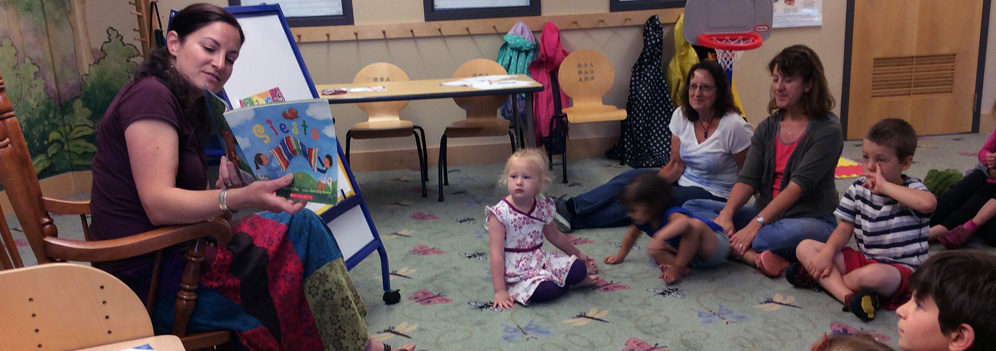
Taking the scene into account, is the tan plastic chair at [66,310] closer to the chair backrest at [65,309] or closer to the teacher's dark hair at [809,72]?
the chair backrest at [65,309]

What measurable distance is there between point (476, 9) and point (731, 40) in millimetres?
1699

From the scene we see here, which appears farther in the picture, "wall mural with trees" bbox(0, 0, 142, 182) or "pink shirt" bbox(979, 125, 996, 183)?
"wall mural with trees" bbox(0, 0, 142, 182)

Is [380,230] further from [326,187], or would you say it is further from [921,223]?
[921,223]

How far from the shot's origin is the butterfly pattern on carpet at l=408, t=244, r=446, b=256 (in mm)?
2963

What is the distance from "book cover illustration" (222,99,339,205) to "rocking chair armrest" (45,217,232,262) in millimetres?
146

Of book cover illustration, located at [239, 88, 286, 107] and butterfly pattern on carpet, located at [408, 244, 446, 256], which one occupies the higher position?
book cover illustration, located at [239, 88, 286, 107]

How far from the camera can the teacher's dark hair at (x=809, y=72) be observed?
2471 mm

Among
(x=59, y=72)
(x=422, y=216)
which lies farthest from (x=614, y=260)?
(x=59, y=72)

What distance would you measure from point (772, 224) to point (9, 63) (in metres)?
3.79

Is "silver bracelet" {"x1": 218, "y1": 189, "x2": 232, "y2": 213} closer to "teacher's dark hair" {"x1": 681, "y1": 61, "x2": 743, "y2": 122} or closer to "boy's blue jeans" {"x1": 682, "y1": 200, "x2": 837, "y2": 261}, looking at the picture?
"boy's blue jeans" {"x1": 682, "y1": 200, "x2": 837, "y2": 261}

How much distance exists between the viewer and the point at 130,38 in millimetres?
4355

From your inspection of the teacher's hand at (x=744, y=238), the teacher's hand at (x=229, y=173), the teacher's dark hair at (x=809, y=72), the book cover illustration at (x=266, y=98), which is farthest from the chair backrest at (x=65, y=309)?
the teacher's dark hair at (x=809, y=72)

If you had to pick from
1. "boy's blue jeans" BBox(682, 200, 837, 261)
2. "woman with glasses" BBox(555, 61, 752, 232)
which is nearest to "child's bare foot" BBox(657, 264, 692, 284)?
"boy's blue jeans" BBox(682, 200, 837, 261)

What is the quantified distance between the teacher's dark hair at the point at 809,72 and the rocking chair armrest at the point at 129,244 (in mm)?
1949
